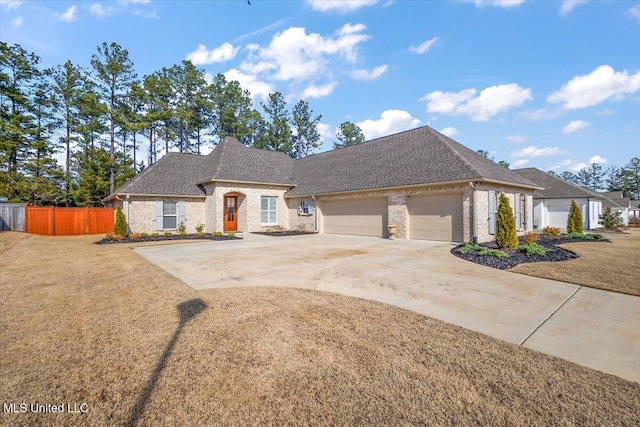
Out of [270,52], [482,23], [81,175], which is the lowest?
[81,175]

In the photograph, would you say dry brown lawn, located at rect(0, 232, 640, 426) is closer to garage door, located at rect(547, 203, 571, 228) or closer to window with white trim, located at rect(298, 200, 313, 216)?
window with white trim, located at rect(298, 200, 313, 216)

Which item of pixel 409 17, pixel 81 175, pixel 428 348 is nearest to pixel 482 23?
pixel 409 17

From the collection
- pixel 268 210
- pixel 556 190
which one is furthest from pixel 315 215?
pixel 556 190

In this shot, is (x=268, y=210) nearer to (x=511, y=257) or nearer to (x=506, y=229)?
(x=506, y=229)

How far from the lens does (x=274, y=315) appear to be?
14.0 ft

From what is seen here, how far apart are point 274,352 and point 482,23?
14.0m

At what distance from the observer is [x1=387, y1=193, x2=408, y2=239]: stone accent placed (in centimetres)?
1396

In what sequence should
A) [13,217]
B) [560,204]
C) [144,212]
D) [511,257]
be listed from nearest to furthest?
[511,257]
[144,212]
[13,217]
[560,204]

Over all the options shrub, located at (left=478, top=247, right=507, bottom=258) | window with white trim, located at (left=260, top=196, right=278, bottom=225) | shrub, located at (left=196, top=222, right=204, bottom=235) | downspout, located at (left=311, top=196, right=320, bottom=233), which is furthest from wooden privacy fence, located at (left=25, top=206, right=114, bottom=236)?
shrub, located at (left=478, top=247, right=507, bottom=258)

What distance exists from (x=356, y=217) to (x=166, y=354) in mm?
13920

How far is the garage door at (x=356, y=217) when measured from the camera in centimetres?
1534

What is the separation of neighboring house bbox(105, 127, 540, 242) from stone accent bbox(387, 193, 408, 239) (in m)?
0.05

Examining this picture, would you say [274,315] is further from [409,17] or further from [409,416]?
[409,17]

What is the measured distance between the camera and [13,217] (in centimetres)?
1844
